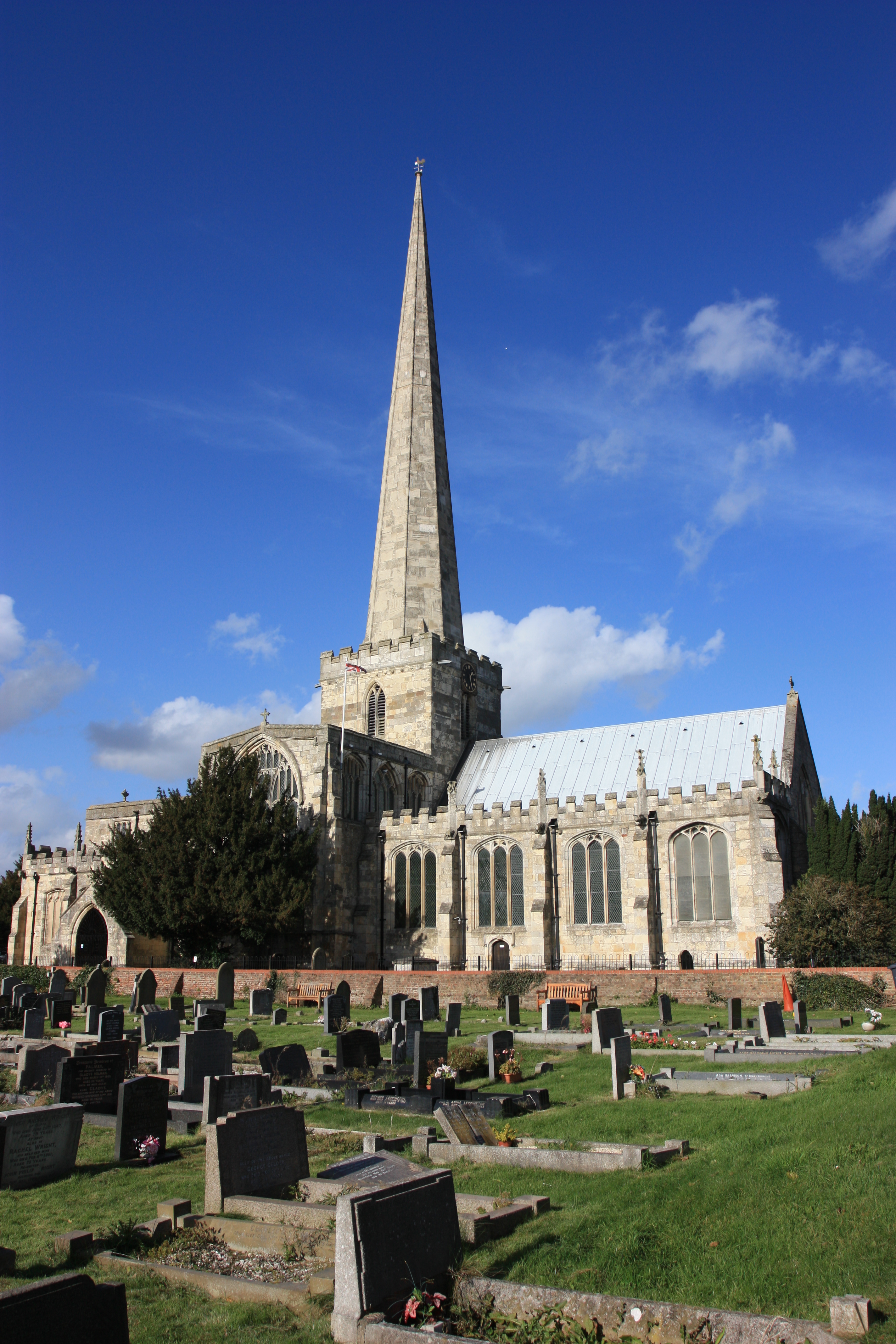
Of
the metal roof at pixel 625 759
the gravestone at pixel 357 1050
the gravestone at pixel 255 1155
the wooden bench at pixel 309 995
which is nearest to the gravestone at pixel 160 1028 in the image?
the gravestone at pixel 357 1050

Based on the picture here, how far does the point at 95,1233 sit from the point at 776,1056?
10836 millimetres

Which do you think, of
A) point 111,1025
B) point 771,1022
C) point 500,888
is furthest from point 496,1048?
point 500,888

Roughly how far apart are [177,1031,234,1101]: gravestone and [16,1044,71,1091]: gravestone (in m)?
2.12

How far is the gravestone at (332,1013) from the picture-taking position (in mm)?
21062

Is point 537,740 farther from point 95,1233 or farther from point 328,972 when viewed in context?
point 95,1233

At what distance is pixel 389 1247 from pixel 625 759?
114 feet

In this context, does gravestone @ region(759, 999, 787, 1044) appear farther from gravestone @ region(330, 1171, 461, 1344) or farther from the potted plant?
gravestone @ region(330, 1171, 461, 1344)

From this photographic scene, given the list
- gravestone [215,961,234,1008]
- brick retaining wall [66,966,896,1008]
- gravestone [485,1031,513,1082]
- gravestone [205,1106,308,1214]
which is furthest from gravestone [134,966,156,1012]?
gravestone [205,1106,308,1214]

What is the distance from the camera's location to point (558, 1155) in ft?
31.7

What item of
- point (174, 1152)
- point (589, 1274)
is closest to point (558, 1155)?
point (589, 1274)

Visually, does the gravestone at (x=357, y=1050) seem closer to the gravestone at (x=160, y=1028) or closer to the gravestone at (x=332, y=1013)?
the gravestone at (x=332, y=1013)

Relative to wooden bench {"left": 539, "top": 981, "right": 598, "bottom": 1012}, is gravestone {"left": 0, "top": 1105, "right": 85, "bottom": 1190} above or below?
below

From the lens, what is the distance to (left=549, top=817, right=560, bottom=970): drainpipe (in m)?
36.5

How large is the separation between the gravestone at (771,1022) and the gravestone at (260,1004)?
13252 millimetres
